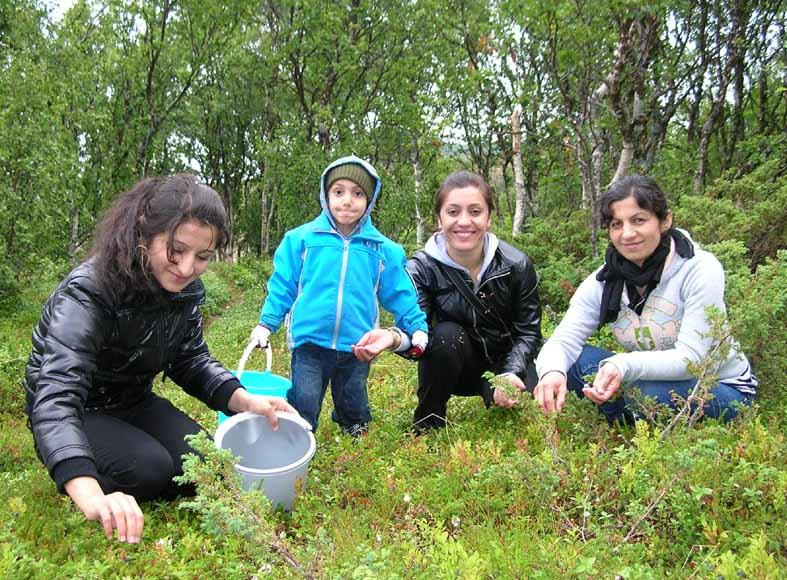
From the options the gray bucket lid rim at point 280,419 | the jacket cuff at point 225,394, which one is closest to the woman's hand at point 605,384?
the gray bucket lid rim at point 280,419

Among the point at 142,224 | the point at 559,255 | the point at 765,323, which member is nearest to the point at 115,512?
the point at 142,224

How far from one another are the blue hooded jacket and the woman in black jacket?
747 millimetres

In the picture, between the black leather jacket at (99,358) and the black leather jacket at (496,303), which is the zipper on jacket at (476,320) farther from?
the black leather jacket at (99,358)

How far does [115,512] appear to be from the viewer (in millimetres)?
1810

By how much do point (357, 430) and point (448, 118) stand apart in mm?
5056

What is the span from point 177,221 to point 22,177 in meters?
7.90

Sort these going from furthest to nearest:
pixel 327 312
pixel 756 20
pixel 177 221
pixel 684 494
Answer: pixel 756 20 → pixel 327 312 → pixel 177 221 → pixel 684 494

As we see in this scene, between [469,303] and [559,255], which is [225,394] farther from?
[559,255]

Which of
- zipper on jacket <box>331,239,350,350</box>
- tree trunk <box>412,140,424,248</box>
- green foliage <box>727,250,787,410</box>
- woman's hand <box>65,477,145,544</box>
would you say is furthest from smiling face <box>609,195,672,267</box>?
tree trunk <box>412,140,424,248</box>

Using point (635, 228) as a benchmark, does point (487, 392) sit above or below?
below

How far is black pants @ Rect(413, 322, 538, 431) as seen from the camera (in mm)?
3727

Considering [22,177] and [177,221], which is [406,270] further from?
[22,177]

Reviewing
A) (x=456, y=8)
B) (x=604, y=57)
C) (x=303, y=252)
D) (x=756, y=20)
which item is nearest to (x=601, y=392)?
(x=303, y=252)

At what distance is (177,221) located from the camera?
8.02 ft
